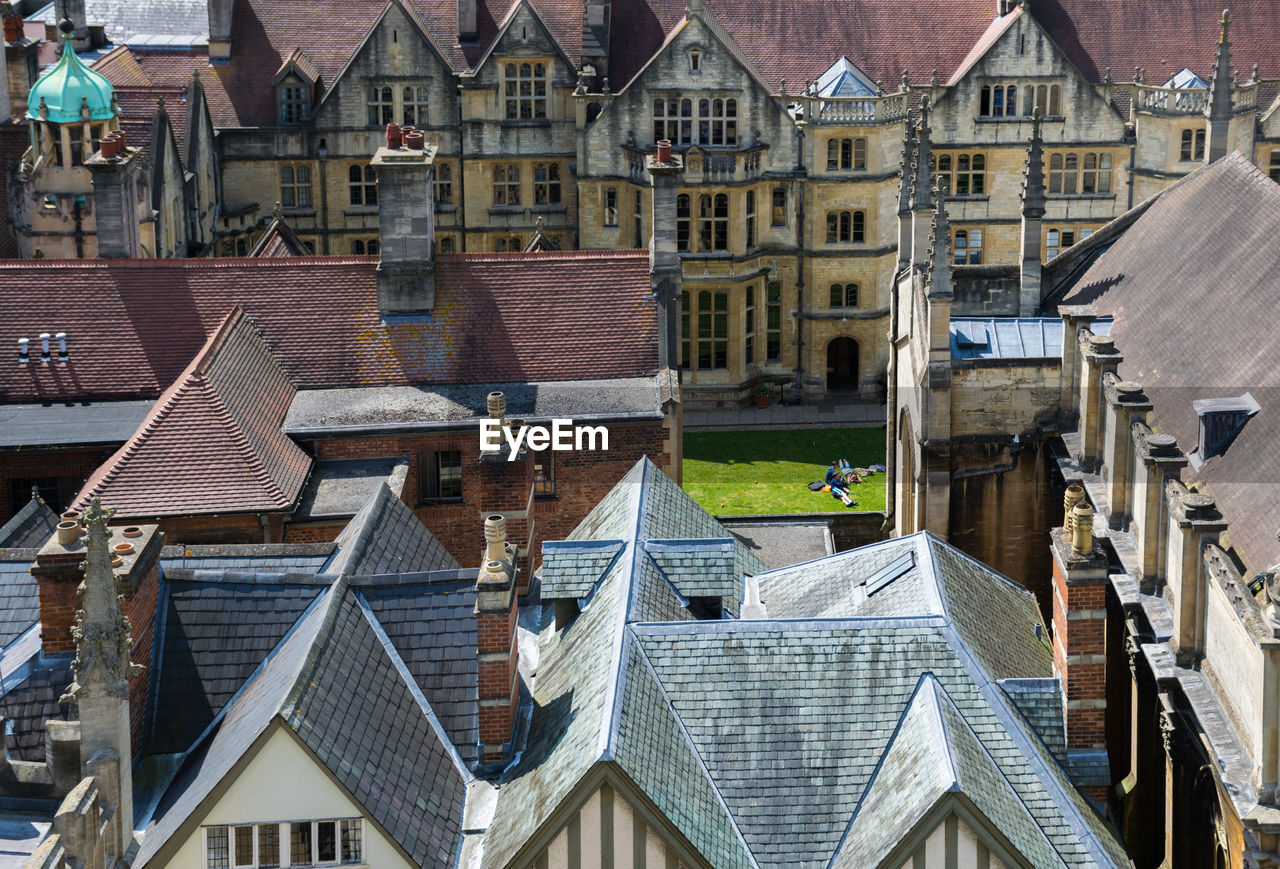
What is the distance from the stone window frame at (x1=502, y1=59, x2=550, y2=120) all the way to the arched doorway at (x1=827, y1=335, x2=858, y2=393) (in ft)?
42.3

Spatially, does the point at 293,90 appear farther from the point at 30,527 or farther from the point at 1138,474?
the point at 1138,474

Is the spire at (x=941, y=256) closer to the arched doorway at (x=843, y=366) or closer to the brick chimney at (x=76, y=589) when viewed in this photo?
the brick chimney at (x=76, y=589)

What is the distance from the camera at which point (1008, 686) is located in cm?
2705

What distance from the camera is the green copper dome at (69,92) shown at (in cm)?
5403

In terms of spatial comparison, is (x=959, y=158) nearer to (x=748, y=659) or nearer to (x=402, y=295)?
(x=402, y=295)

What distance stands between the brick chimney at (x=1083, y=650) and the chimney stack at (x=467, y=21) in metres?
44.2

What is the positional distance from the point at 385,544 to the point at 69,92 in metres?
29.0

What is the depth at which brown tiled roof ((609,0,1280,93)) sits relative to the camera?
67.8m

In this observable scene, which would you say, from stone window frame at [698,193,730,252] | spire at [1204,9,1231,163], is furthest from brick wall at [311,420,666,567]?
stone window frame at [698,193,730,252]

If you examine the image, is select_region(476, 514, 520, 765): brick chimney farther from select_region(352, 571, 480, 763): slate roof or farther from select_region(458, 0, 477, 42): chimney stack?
select_region(458, 0, 477, 42): chimney stack

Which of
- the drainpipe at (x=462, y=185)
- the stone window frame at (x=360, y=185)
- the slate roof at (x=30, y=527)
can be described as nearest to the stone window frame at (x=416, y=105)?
the drainpipe at (x=462, y=185)

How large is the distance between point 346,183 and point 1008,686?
45454 mm

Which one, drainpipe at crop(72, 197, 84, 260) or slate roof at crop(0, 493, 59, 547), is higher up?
drainpipe at crop(72, 197, 84, 260)

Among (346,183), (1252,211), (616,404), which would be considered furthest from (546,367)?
(346,183)
